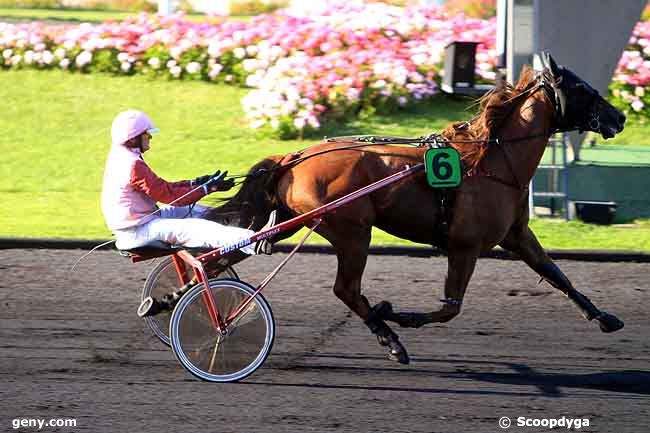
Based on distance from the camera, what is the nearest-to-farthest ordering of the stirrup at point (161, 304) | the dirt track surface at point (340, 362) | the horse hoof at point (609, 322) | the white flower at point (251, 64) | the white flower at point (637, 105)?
the dirt track surface at point (340, 362), the stirrup at point (161, 304), the horse hoof at point (609, 322), the white flower at point (637, 105), the white flower at point (251, 64)

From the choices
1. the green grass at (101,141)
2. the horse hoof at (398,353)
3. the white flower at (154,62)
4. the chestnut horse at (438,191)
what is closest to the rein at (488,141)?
the chestnut horse at (438,191)

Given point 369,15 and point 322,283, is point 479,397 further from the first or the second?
point 369,15

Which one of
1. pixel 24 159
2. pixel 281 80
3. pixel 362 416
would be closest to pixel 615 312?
pixel 362 416

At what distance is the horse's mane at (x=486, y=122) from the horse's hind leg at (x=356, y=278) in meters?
0.83

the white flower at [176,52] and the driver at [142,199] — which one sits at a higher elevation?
the driver at [142,199]

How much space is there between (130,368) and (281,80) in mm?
8268

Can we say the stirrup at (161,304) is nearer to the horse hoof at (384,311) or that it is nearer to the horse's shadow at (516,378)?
the horse's shadow at (516,378)

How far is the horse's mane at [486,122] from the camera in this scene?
21.7 ft

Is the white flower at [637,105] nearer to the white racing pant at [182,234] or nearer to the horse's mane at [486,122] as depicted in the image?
the horse's mane at [486,122]

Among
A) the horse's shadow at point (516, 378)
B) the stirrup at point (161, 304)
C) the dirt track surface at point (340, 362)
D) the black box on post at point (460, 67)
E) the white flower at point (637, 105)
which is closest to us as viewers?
the dirt track surface at point (340, 362)

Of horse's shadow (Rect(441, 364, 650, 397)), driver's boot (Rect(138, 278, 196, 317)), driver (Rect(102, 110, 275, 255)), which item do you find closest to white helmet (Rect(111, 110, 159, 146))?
driver (Rect(102, 110, 275, 255))

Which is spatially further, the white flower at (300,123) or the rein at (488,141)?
the white flower at (300,123)

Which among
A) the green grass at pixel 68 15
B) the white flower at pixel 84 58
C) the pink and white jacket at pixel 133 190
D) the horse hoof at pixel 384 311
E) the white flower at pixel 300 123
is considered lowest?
the white flower at pixel 300 123

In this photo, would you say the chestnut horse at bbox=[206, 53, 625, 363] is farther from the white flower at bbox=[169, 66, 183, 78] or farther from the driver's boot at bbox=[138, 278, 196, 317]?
the white flower at bbox=[169, 66, 183, 78]
